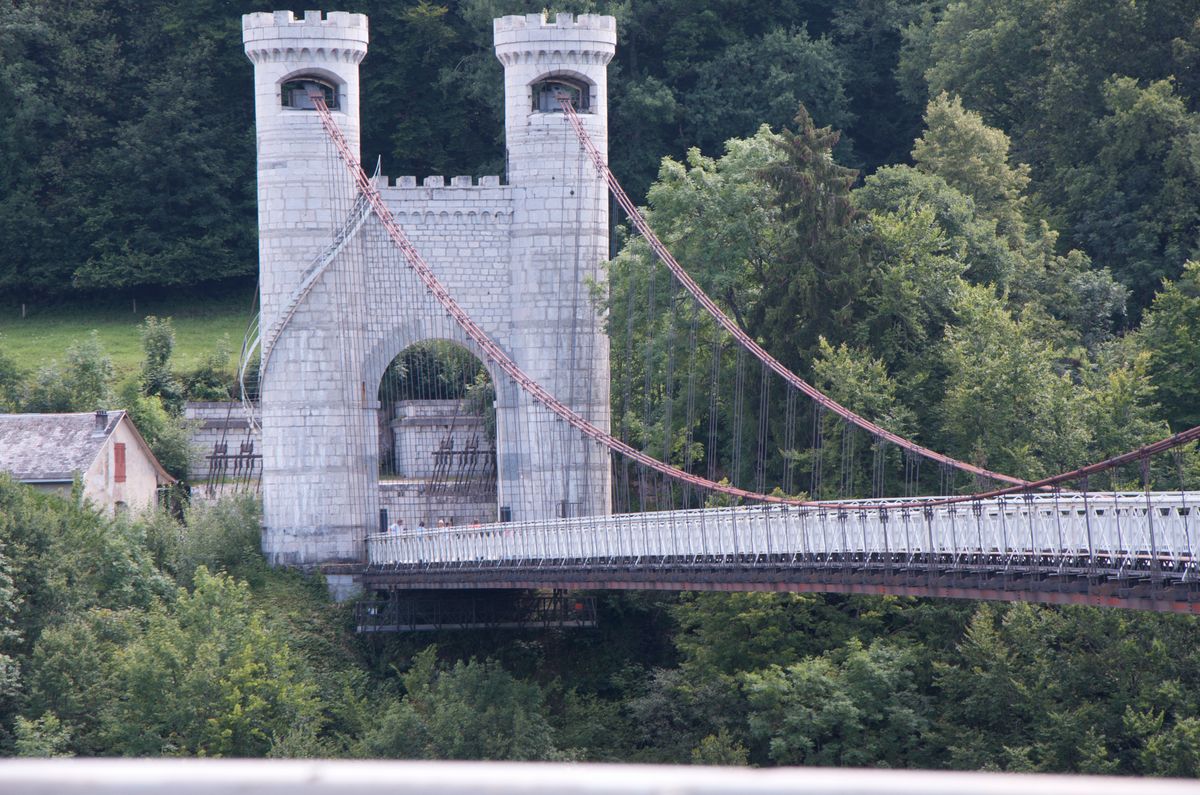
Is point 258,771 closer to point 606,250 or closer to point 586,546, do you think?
point 586,546

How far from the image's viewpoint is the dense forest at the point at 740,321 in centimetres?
3170

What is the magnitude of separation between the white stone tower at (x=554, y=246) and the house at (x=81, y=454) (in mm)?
8194

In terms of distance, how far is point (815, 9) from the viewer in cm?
6238

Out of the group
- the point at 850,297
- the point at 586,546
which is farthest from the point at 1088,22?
the point at 586,546

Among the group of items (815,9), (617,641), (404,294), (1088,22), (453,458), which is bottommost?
(617,641)

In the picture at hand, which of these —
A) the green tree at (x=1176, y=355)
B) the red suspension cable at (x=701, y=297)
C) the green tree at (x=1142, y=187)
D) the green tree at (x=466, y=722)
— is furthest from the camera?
the green tree at (x=1142, y=187)

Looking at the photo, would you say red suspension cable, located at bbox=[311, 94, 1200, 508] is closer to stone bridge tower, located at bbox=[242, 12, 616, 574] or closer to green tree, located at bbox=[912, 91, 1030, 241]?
stone bridge tower, located at bbox=[242, 12, 616, 574]

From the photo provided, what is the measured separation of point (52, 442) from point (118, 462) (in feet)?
4.84

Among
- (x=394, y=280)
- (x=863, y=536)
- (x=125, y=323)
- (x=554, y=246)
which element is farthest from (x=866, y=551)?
(x=125, y=323)

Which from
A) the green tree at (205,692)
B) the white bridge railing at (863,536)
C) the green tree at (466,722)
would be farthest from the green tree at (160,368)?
the green tree at (466,722)

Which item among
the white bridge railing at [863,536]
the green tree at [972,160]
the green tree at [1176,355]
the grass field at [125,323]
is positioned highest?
the green tree at [972,160]

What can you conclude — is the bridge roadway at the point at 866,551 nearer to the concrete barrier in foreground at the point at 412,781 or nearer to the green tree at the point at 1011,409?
the green tree at the point at 1011,409

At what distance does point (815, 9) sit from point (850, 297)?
1001 inches

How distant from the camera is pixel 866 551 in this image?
2614cm
